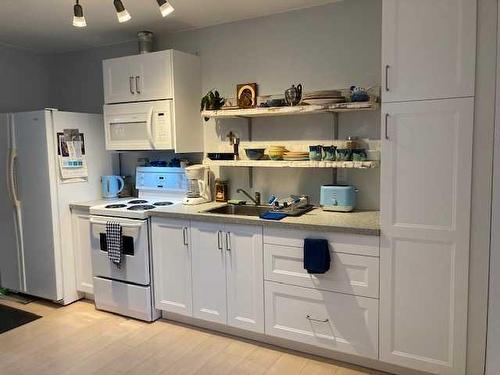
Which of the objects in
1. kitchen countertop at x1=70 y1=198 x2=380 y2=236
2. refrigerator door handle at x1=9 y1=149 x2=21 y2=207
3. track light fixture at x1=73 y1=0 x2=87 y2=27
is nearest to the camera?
track light fixture at x1=73 y1=0 x2=87 y2=27

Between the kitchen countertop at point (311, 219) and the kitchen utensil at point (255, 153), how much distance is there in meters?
0.52

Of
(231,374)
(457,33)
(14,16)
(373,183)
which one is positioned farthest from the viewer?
(14,16)

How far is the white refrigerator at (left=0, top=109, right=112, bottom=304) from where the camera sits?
3453mm

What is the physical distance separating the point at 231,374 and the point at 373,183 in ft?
5.32

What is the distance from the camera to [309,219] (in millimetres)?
2633

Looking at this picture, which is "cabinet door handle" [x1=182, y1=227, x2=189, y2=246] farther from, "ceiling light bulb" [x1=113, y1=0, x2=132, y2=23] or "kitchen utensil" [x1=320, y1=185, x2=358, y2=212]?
"ceiling light bulb" [x1=113, y1=0, x2=132, y2=23]

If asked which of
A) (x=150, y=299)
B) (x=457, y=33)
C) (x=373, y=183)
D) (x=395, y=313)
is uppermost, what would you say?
(x=457, y=33)

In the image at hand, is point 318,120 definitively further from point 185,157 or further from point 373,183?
point 185,157

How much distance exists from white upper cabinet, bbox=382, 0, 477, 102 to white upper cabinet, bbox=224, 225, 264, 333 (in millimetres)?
1254

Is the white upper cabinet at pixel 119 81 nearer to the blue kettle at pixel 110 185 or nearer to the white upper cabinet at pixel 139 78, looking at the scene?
the white upper cabinet at pixel 139 78

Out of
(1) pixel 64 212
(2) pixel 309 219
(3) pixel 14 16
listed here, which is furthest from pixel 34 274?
(2) pixel 309 219

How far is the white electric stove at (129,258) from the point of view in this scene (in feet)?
10.4

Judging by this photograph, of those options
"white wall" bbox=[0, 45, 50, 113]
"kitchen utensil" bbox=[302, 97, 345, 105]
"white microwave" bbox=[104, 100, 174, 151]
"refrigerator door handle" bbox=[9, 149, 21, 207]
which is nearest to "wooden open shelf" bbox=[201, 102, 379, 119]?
"kitchen utensil" bbox=[302, 97, 345, 105]

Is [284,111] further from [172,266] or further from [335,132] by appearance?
[172,266]
